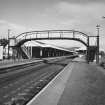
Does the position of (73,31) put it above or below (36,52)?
above

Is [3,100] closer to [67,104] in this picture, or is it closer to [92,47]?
[67,104]

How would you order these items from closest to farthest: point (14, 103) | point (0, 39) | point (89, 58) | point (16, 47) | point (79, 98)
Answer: point (14, 103) → point (79, 98) → point (89, 58) → point (16, 47) → point (0, 39)

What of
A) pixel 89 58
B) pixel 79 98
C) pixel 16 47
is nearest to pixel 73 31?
pixel 89 58

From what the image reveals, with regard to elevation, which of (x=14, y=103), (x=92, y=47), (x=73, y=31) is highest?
(x=73, y=31)

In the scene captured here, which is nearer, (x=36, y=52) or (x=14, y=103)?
(x=14, y=103)

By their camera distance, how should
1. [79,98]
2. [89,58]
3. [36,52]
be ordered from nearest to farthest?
[79,98], [89,58], [36,52]

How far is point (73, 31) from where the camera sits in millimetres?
42094

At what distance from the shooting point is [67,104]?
8492 mm

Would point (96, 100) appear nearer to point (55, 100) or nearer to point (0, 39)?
point (55, 100)

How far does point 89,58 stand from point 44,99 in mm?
38543

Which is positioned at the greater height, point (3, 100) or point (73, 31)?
point (73, 31)

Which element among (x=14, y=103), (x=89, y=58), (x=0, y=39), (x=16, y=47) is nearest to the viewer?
(x=14, y=103)

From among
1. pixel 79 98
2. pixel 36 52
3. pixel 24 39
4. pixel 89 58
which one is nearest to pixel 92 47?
pixel 89 58

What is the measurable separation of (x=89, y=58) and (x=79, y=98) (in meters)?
Result: 37.9
